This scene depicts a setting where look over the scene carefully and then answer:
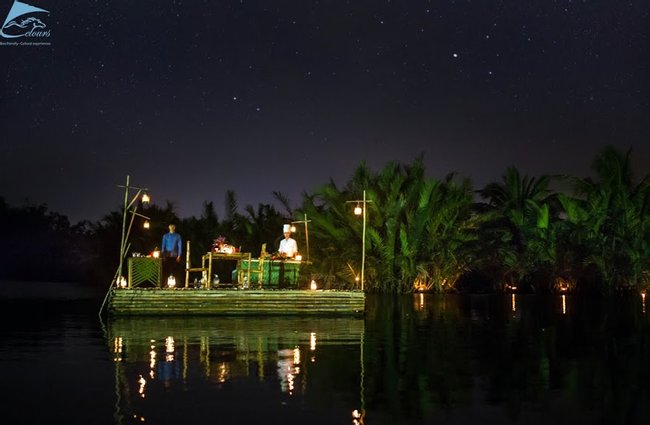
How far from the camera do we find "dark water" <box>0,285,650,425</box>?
6664 millimetres

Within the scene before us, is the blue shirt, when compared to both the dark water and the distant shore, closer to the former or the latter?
the dark water

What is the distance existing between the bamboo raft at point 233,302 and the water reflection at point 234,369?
7.85ft

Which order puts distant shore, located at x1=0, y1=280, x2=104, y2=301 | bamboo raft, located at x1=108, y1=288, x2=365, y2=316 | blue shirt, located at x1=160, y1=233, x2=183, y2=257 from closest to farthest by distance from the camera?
bamboo raft, located at x1=108, y1=288, x2=365, y2=316 → blue shirt, located at x1=160, y1=233, x2=183, y2=257 → distant shore, located at x1=0, y1=280, x2=104, y2=301

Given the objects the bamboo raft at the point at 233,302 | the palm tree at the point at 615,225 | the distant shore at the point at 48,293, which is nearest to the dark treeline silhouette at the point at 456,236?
the palm tree at the point at 615,225

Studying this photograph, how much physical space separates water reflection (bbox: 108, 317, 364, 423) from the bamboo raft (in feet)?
7.85

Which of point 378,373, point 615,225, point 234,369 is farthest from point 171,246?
point 615,225

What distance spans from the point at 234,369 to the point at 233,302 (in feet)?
29.8

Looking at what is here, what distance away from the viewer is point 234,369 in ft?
29.9

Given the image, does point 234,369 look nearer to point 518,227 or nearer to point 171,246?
point 171,246

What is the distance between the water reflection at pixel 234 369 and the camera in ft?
22.6

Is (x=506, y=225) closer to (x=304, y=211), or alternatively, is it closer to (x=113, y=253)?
(x=304, y=211)

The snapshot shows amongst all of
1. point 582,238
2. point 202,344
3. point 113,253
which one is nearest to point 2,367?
point 202,344

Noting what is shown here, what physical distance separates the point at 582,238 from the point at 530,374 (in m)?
26.6

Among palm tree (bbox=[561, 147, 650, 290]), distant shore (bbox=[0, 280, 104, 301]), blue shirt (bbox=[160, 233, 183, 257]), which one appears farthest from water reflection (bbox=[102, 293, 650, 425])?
palm tree (bbox=[561, 147, 650, 290])
